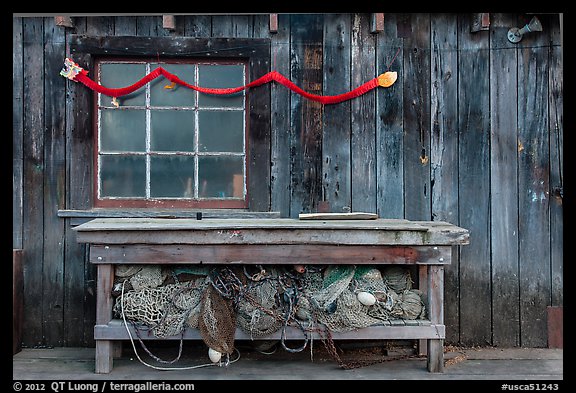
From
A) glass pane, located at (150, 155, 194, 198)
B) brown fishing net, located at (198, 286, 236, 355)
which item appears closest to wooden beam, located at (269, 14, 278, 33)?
glass pane, located at (150, 155, 194, 198)

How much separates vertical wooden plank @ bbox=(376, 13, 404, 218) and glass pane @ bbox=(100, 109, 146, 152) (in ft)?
6.31

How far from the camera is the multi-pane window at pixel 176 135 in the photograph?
4.39 m

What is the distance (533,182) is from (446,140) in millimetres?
772

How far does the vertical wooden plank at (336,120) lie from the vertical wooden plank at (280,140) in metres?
0.30

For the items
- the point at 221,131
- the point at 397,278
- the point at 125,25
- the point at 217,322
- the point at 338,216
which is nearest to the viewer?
the point at 217,322

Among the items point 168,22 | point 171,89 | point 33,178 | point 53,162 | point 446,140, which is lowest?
point 33,178

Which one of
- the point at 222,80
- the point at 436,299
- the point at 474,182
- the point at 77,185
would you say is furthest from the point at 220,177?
the point at 474,182

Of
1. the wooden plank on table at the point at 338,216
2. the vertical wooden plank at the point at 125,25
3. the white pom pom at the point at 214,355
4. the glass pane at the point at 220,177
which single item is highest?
the vertical wooden plank at the point at 125,25

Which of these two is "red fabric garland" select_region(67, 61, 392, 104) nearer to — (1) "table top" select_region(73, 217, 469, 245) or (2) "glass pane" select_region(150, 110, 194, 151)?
(2) "glass pane" select_region(150, 110, 194, 151)

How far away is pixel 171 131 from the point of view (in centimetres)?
441

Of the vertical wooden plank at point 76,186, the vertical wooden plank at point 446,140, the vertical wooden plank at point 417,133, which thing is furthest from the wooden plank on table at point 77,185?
the vertical wooden plank at point 446,140

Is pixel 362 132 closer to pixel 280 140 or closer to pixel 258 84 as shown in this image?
pixel 280 140

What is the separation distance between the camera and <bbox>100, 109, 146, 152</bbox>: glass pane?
439 cm

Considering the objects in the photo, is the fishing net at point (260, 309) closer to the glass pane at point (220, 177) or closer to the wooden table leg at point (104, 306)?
the wooden table leg at point (104, 306)
